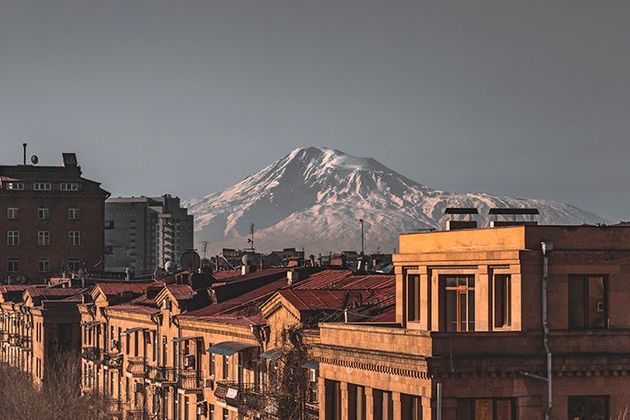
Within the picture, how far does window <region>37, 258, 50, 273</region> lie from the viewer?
178625 millimetres

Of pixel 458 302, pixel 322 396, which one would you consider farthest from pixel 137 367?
pixel 458 302

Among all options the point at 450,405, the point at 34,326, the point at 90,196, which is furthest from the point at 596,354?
the point at 90,196

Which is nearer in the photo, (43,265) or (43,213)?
(43,265)

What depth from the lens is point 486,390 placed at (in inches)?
1724

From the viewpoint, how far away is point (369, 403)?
47.4 metres

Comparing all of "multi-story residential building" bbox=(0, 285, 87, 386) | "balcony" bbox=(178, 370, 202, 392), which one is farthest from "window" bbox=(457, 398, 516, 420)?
"multi-story residential building" bbox=(0, 285, 87, 386)

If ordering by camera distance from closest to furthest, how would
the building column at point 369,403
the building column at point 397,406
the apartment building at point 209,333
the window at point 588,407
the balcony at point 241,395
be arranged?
the window at point 588,407 < the building column at point 397,406 < the building column at point 369,403 < the apartment building at point 209,333 < the balcony at point 241,395

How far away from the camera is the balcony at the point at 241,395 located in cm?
6469

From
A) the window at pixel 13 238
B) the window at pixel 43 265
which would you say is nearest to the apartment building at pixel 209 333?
the window at pixel 43 265

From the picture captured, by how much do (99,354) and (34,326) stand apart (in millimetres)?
17149

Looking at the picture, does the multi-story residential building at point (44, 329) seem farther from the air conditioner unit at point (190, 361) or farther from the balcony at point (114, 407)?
the air conditioner unit at point (190, 361)

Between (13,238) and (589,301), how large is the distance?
454ft

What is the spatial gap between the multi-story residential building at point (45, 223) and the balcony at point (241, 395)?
107m

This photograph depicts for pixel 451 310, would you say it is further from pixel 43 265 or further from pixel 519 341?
pixel 43 265
